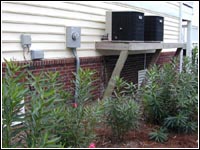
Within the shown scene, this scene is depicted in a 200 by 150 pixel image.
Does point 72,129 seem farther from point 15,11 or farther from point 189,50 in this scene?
point 189,50

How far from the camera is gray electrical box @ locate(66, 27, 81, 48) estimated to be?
5742 mm

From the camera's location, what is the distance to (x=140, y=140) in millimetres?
4223

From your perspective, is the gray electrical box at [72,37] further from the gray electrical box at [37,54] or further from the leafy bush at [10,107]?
the leafy bush at [10,107]

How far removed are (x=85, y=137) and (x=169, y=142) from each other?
1431 mm

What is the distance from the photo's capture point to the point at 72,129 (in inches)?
126

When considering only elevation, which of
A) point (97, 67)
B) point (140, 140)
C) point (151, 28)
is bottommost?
point (140, 140)

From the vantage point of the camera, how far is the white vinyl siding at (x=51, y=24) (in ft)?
15.2

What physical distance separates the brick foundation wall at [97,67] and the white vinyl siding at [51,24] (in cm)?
13

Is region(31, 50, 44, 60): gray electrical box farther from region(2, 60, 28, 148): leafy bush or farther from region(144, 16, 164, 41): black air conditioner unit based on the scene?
region(144, 16, 164, 41): black air conditioner unit

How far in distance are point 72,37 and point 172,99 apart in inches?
85.2

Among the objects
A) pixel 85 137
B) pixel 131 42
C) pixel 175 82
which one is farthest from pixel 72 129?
pixel 131 42

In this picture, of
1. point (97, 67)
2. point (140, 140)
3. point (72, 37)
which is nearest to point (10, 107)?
point (140, 140)

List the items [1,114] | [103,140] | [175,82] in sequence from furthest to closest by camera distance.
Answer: [175,82]
[103,140]
[1,114]

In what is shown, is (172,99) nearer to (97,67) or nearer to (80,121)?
(80,121)
